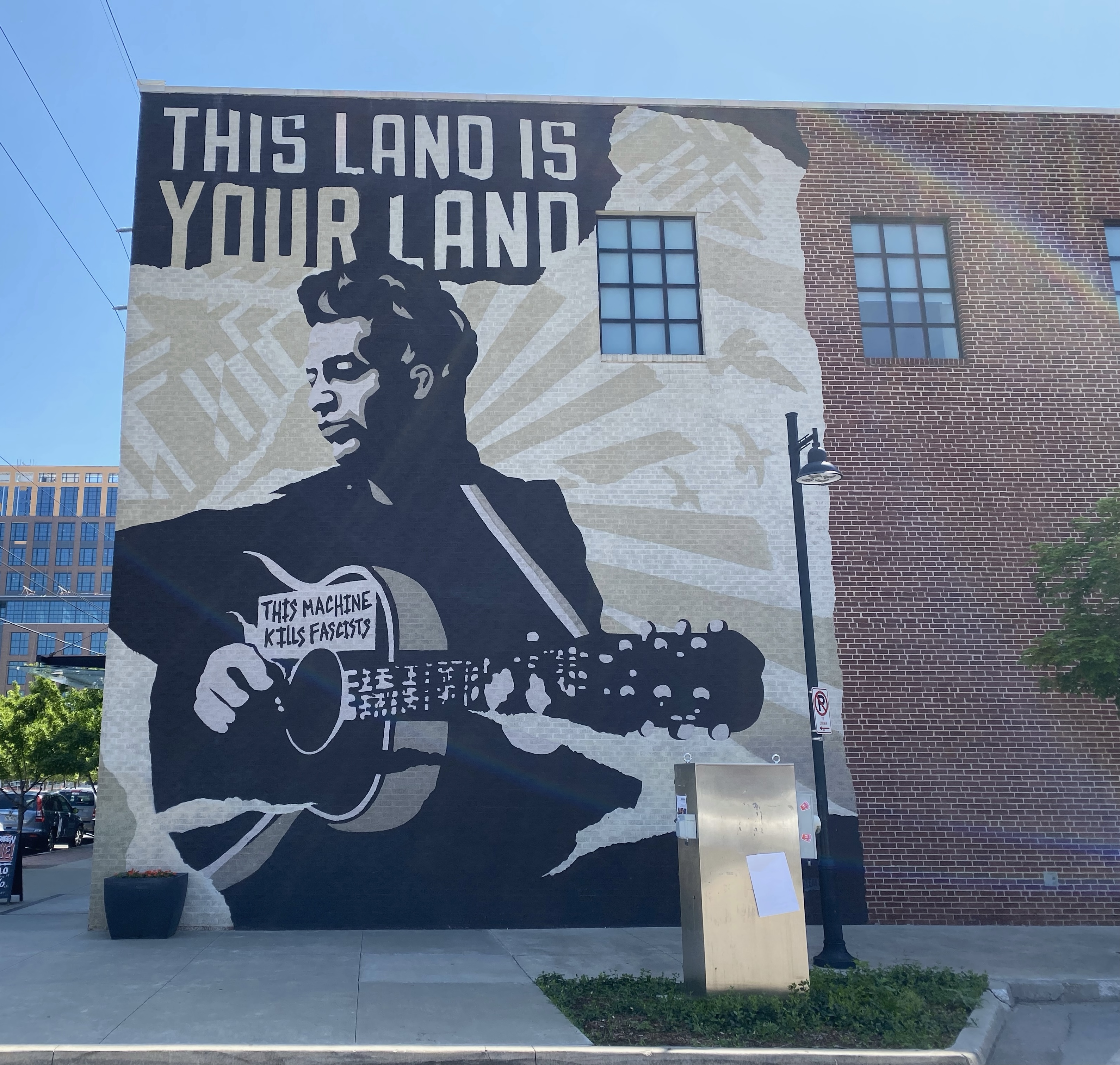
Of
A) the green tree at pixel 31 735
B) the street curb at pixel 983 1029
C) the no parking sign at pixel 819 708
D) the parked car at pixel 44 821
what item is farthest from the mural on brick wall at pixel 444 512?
the green tree at pixel 31 735

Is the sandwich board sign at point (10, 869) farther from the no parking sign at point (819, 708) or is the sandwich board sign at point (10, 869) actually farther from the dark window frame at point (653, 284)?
the no parking sign at point (819, 708)

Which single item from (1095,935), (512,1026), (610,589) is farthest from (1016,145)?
(512,1026)

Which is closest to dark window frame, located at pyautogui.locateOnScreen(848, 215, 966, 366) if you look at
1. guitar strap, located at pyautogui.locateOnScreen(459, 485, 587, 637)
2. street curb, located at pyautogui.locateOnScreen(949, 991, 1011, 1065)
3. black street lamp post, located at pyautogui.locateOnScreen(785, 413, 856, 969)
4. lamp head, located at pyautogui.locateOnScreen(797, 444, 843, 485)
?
black street lamp post, located at pyautogui.locateOnScreen(785, 413, 856, 969)

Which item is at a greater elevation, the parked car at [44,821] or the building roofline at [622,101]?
the building roofline at [622,101]

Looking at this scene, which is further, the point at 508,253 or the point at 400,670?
the point at 508,253

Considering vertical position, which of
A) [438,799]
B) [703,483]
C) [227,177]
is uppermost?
[227,177]

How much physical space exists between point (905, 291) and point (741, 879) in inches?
383

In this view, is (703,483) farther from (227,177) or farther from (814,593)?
(227,177)

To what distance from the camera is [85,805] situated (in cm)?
3606

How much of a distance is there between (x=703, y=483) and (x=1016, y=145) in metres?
7.53

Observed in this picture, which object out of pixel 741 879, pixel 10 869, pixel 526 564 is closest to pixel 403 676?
pixel 526 564

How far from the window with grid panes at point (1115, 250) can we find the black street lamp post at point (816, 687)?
283 inches

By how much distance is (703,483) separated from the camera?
45.5ft

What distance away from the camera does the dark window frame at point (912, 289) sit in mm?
14773
